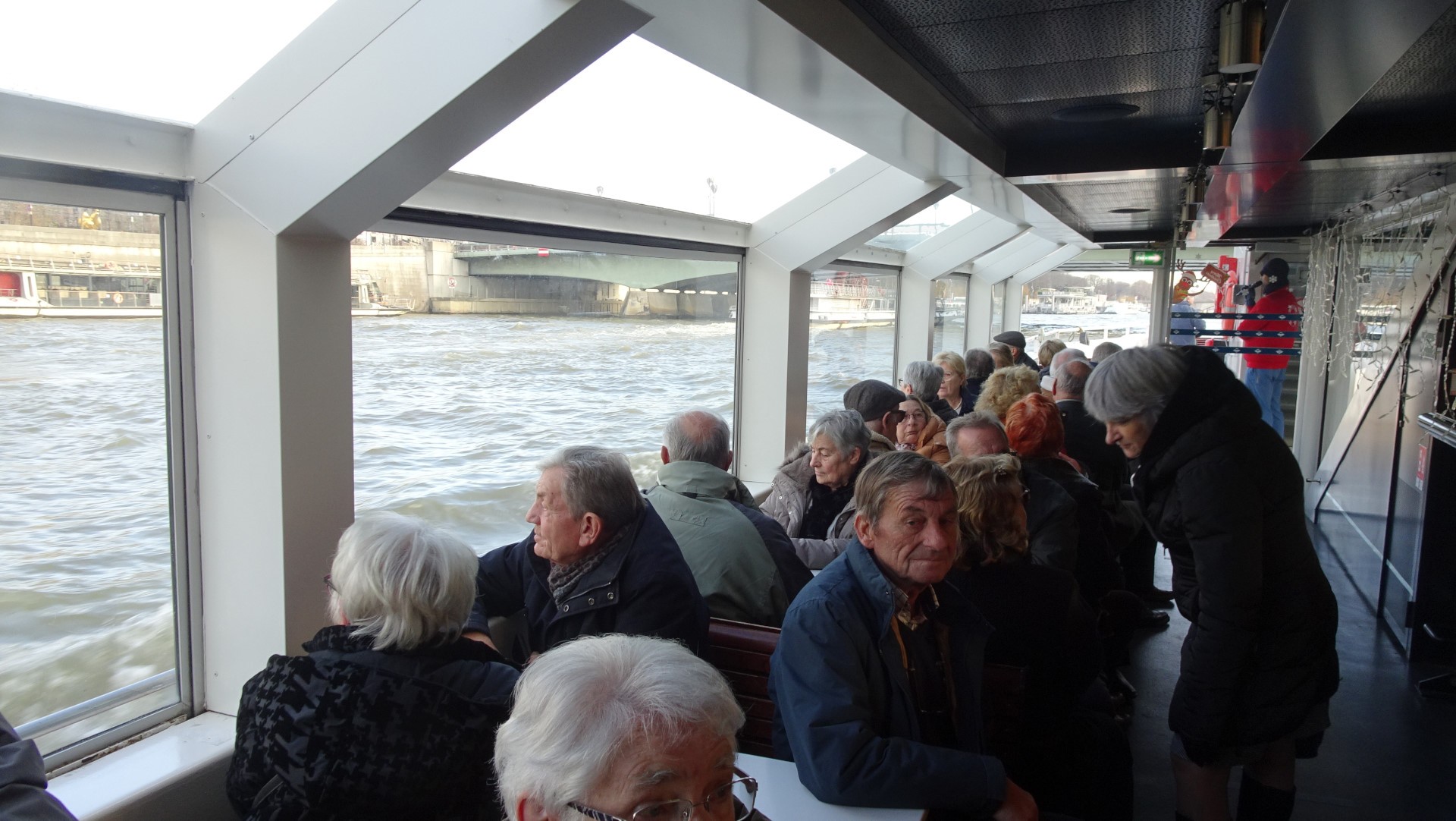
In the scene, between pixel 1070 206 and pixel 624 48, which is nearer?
pixel 624 48

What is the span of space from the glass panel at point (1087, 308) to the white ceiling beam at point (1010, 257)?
2.38m

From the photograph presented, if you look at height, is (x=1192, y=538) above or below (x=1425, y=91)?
below

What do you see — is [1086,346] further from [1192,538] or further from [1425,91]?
[1192,538]

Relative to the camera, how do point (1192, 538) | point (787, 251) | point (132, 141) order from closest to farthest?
point (132, 141), point (1192, 538), point (787, 251)

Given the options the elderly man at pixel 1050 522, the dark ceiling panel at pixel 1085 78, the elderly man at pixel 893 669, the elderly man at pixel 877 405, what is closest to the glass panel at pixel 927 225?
the elderly man at pixel 877 405

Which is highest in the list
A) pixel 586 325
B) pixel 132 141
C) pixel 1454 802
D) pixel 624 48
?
pixel 624 48

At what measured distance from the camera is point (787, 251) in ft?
18.8

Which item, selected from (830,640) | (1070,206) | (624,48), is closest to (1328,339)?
(1070,206)

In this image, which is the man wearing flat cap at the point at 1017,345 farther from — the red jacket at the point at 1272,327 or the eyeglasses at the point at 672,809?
the eyeglasses at the point at 672,809

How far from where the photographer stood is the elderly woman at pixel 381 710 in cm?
192

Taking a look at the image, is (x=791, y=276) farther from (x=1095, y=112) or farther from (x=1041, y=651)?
(x=1041, y=651)

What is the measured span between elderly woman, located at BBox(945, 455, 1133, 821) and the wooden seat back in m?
0.65

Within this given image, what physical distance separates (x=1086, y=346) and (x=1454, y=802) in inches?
485

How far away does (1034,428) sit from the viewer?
12.7ft
